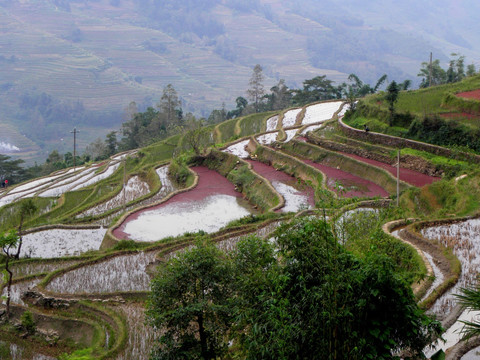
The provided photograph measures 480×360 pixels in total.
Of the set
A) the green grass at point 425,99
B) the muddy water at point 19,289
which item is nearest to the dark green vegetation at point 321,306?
the muddy water at point 19,289

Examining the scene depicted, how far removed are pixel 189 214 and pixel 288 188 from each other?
503cm

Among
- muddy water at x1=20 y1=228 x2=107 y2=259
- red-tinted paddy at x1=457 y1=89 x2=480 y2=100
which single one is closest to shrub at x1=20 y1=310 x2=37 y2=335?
muddy water at x1=20 y1=228 x2=107 y2=259

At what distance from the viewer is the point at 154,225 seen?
1866cm

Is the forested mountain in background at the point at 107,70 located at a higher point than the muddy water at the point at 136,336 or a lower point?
lower

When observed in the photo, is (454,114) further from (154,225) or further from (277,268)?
(277,268)

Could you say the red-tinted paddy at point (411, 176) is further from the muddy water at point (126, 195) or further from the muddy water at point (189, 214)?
the muddy water at point (126, 195)

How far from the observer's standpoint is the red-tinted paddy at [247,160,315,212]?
66.2ft

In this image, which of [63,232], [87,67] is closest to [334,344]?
[63,232]

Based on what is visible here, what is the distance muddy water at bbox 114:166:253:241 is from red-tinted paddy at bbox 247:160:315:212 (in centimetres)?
167

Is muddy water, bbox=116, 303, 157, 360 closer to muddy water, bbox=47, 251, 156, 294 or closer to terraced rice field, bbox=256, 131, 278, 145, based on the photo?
muddy water, bbox=47, 251, 156, 294

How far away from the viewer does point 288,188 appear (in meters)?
22.8

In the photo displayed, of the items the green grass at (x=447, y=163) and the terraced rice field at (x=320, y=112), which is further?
the terraced rice field at (x=320, y=112)

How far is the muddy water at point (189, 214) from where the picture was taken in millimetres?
17984

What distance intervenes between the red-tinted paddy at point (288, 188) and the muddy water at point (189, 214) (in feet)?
5.50
